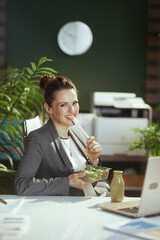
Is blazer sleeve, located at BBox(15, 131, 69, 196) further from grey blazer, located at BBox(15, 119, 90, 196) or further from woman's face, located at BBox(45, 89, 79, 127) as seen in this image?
woman's face, located at BBox(45, 89, 79, 127)

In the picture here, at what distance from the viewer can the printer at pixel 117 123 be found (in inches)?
178

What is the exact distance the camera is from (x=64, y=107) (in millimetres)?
2037

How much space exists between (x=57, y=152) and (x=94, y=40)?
3540 millimetres

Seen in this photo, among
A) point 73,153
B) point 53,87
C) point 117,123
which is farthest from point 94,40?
point 73,153

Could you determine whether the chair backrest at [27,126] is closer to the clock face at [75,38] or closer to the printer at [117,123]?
the printer at [117,123]

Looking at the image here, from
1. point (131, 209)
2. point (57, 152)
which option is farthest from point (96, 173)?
point (57, 152)

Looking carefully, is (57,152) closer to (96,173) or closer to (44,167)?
(44,167)

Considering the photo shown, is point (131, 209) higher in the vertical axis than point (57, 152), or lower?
Answer: lower

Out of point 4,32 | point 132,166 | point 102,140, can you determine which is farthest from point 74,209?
point 4,32

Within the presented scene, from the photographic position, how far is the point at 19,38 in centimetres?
515

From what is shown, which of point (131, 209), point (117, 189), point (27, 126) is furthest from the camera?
point (27, 126)

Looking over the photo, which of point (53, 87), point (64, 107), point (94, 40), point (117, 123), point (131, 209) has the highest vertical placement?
point (94, 40)

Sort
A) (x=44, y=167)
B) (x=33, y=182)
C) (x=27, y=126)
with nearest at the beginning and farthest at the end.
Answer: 1. (x=33, y=182)
2. (x=44, y=167)
3. (x=27, y=126)

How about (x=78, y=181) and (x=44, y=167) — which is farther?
(x=44, y=167)
